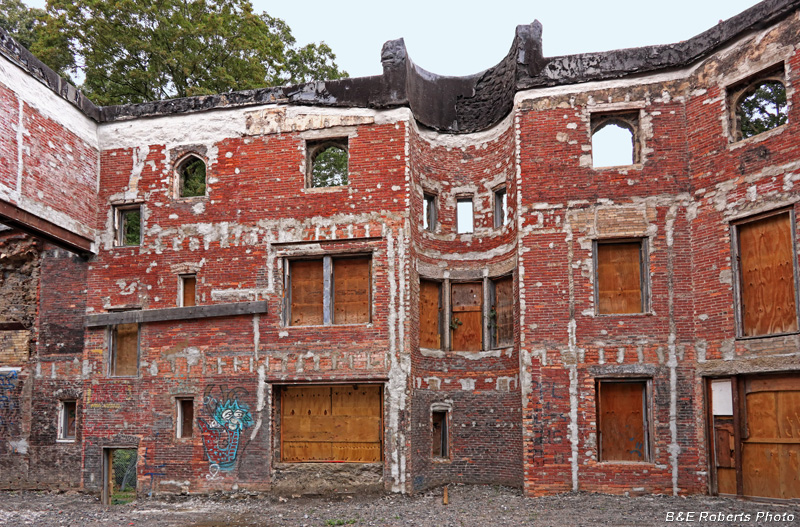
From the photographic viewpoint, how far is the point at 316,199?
1505 centimetres

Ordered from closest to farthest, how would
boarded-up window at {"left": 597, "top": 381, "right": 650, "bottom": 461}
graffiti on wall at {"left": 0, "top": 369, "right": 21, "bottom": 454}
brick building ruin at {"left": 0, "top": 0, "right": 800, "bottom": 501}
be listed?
brick building ruin at {"left": 0, "top": 0, "right": 800, "bottom": 501}, boarded-up window at {"left": 597, "top": 381, "right": 650, "bottom": 461}, graffiti on wall at {"left": 0, "top": 369, "right": 21, "bottom": 454}

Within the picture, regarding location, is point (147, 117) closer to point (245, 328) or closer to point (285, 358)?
point (245, 328)

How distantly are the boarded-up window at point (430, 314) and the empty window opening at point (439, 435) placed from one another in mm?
1506

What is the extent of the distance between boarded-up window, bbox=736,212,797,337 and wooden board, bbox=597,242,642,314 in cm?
190

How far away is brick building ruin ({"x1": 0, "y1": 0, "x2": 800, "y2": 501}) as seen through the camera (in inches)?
495

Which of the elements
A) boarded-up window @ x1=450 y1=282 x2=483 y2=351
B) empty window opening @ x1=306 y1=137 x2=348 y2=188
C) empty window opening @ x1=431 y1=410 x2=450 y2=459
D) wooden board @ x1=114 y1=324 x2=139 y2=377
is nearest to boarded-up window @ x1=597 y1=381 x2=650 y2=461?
boarded-up window @ x1=450 y1=282 x2=483 y2=351

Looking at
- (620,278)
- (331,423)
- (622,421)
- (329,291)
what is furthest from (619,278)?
(331,423)

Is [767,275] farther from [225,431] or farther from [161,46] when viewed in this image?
[161,46]

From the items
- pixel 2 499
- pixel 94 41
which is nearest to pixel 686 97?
pixel 2 499

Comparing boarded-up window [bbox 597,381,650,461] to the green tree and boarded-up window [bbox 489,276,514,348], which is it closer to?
boarded-up window [bbox 489,276,514,348]

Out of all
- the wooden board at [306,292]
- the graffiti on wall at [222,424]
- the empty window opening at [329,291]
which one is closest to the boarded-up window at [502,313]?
the empty window opening at [329,291]

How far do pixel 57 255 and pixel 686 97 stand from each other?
1444 cm

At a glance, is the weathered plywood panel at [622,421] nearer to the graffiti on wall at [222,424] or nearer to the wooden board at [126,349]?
the graffiti on wall at [222,424]

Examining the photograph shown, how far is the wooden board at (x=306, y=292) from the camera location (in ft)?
49.0
